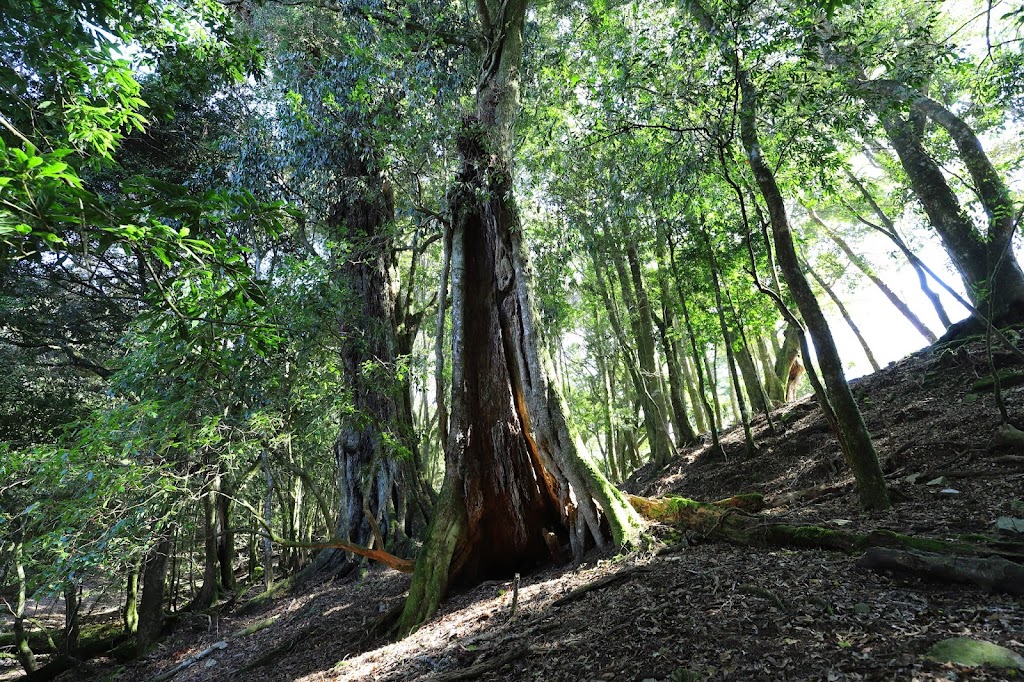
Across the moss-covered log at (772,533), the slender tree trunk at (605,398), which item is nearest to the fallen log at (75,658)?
the moss-covered log at (772,533)

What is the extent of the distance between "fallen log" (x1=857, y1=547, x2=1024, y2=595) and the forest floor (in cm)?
7

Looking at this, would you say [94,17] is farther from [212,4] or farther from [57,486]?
[57,486]

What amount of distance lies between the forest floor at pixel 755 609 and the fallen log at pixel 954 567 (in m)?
0.07

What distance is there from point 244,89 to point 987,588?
49.1 feet

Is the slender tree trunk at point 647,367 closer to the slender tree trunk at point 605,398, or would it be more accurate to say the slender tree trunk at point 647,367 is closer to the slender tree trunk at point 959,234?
the slender tree trunk at point 605,398

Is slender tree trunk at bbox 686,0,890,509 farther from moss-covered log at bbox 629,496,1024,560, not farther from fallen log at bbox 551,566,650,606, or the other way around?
fallen log at bbox 551,566,650,606

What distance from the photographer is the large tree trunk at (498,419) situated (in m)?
5.61

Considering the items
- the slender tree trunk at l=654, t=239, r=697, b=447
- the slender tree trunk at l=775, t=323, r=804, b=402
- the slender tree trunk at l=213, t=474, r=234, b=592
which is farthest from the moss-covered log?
the slender tree trunk at l=213, t=474, r=234, b=592

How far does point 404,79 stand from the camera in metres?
7.56

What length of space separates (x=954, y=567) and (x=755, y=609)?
128 centimetres

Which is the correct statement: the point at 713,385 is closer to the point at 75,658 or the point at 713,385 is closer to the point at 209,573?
the point at 209,573

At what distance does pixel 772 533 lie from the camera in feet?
15.1

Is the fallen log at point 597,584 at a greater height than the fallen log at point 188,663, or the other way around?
the fallen log at point 597,584

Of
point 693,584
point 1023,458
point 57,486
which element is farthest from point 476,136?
point 1023,458
